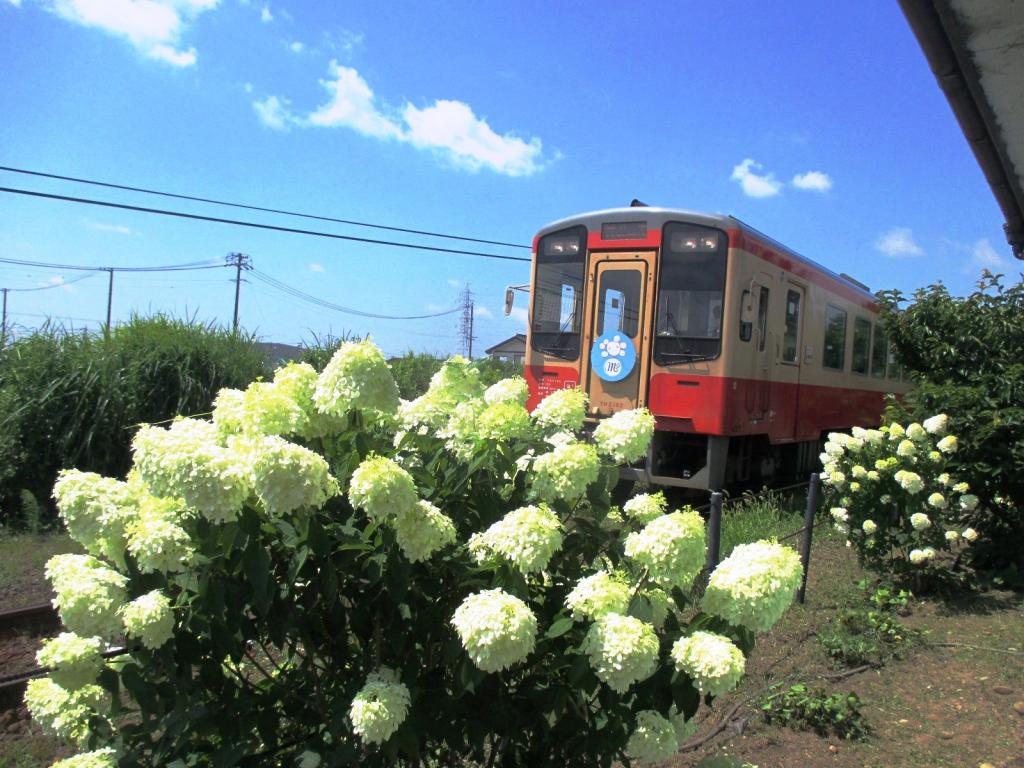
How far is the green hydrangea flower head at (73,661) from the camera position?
183cm

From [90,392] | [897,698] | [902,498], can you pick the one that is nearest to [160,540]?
[897,698]

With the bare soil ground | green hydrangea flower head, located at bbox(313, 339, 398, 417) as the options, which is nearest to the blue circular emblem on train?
the bare soil ground

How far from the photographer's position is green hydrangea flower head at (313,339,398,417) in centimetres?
197

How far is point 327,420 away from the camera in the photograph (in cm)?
208

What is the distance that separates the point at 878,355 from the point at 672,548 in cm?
1332

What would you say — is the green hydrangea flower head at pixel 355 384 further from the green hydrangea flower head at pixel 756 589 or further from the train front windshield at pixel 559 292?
the train front windshield at pixel 559 292

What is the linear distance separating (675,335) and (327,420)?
6892 millimetres

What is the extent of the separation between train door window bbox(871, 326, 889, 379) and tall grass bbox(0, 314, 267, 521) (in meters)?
10.2

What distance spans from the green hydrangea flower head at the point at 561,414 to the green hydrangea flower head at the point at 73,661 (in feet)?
4.21

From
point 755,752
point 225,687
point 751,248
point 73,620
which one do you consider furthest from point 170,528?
point 751,248

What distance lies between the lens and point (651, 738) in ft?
6.15

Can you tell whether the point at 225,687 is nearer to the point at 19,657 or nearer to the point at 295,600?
the point at 295,600

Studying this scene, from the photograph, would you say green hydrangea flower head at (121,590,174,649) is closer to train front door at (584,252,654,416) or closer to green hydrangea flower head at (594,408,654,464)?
green hydrangea flower head at (594,408,654,464)

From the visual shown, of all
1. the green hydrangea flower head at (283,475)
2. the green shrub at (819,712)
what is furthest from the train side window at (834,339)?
the green hydrangea flower head at (283,475)
